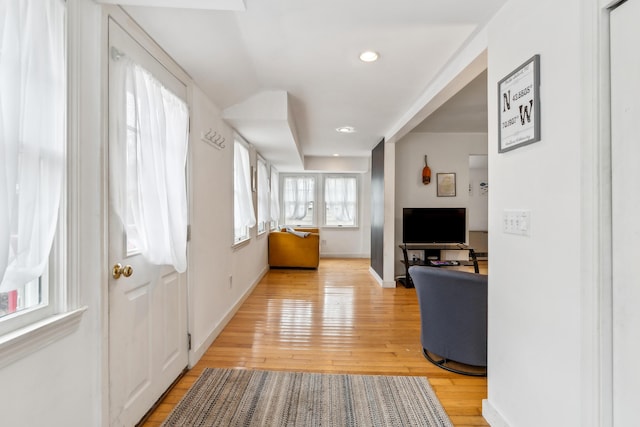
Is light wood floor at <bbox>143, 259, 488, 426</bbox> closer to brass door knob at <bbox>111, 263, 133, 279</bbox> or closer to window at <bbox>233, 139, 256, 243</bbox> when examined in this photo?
brass door knob at <bbox>111, 263, 133, 279</bbox>

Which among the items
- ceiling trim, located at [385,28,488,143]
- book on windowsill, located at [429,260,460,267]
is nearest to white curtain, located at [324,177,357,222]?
book on windowsill, located at [429,260,460,267]

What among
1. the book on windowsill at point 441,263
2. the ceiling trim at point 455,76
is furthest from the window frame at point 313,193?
the ceiling trim at point 455,76

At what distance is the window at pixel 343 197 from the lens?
7738 millimetres

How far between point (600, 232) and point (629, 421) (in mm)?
648

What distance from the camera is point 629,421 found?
1006 millimetres

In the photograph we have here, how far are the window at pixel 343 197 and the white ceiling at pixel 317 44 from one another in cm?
459

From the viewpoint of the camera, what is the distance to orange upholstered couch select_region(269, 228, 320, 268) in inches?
227

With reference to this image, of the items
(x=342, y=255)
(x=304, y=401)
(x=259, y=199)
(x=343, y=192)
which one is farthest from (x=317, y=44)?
(x=342, y=255)

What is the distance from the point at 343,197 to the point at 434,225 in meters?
3.22

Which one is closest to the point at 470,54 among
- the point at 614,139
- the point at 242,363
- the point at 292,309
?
the point at 614,139

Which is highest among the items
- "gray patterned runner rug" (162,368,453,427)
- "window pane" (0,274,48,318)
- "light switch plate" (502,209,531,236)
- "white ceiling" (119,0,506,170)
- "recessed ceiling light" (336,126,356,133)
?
"recessed ceiling light" (336,126,356,133)

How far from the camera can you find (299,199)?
7766 mm

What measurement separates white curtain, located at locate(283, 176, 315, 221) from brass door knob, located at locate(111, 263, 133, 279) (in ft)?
20.3

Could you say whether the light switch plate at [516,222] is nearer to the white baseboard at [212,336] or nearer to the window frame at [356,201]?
the white baseboard at [212,336]
